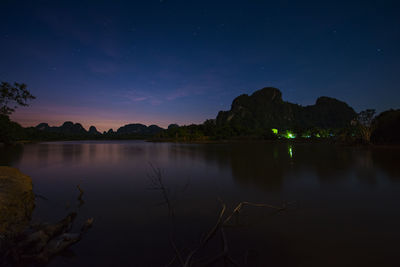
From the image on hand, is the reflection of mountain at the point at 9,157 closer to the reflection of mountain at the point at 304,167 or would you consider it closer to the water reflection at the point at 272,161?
the water reflection at the point at 272,161

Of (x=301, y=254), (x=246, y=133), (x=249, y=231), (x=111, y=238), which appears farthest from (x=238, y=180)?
(x=246, y=133)

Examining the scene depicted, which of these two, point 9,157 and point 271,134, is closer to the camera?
point 9,157

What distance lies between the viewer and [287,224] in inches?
229

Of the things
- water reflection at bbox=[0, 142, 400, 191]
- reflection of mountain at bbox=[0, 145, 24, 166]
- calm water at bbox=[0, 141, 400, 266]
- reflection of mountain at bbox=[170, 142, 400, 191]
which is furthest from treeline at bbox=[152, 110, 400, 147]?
reflection of mountain at bbox=[0, 145, 24, 166]

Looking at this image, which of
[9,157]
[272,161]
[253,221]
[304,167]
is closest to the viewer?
[253,221]

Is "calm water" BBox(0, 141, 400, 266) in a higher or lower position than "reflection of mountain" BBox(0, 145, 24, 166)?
lower

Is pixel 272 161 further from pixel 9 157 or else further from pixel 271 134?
pixel 271 134

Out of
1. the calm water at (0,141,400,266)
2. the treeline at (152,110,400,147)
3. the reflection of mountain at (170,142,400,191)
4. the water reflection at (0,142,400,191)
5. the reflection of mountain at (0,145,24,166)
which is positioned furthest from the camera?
the treeline at (152,110,400,147)

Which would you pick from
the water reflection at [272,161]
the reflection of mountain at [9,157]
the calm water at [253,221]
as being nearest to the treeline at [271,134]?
the water reflection at [272,161]

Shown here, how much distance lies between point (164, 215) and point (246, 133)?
121 metres

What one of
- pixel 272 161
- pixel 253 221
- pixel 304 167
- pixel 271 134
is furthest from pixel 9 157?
pixel 271 134

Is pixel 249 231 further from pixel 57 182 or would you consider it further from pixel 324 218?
pixel 57 182

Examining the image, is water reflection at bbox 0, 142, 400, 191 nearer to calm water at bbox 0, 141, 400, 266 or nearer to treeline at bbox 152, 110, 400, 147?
calm water at bbox 0, 141, 400, 266

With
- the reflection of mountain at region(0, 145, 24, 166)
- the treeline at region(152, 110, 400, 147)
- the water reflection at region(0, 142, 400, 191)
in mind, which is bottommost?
the water reflection at region(0, 142, 400, 191)
